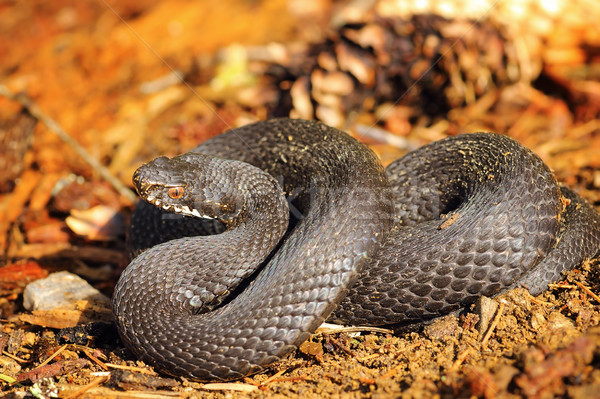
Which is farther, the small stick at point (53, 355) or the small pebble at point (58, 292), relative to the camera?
the small pebble at point (58, 292)

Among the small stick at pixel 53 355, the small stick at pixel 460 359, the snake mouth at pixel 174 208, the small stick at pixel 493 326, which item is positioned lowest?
the small stick at pixel 53 355

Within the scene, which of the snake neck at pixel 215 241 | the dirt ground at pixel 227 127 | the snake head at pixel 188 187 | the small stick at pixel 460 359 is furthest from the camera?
the snake head at pixel 188 187

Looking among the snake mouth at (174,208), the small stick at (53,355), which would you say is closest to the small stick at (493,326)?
the snake mouth at (174,208)

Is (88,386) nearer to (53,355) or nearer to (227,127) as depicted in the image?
(53,355)

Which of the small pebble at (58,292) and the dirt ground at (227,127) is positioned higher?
the dirt ground at (227,127)

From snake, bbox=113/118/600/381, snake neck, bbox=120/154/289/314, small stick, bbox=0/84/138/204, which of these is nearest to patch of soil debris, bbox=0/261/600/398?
snake, bbox=113/118/600/381

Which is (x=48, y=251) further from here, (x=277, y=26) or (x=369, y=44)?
(x=277, y=26)

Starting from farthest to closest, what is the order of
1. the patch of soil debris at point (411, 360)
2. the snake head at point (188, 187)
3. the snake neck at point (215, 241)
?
1. the snake head at point (188, 187)
2. the snake neck at point (215, 241)
3. the patch of soil debris at point (411, 360)

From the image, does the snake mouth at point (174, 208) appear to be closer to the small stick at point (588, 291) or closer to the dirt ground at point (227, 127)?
the dirt ground at point (227, 127)
